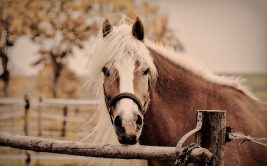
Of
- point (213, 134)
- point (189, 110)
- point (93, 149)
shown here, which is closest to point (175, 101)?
point (189, 110)

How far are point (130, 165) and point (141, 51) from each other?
0.94m

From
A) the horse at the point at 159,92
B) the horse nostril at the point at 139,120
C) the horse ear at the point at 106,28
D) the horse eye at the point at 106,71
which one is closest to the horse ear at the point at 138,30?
the horse at the point at 159,92

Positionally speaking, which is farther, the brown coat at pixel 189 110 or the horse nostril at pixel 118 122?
the brown coat at pixel 189 110

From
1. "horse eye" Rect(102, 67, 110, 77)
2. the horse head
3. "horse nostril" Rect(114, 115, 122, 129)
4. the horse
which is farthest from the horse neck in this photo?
"horse nostril" Rect(114, 115, 122, 129)

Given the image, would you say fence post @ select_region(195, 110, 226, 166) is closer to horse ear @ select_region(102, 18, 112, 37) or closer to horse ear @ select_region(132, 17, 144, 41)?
horse ear @ select_region(132, 17, 144, 41)

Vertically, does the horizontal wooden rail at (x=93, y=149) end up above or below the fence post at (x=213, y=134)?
below

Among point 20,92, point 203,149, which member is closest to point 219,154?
point 203,149

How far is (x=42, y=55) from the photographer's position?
10438 mm

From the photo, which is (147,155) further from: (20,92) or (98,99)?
(20,92)

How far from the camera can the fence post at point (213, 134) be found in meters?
1.74

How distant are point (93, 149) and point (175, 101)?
104 centimetres

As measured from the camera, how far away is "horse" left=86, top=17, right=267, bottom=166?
90.7 inches

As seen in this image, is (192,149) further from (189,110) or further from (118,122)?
(189,110)

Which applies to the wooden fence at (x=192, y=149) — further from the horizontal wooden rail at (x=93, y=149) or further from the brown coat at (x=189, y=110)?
the brown coat at (x=189, y=110)
